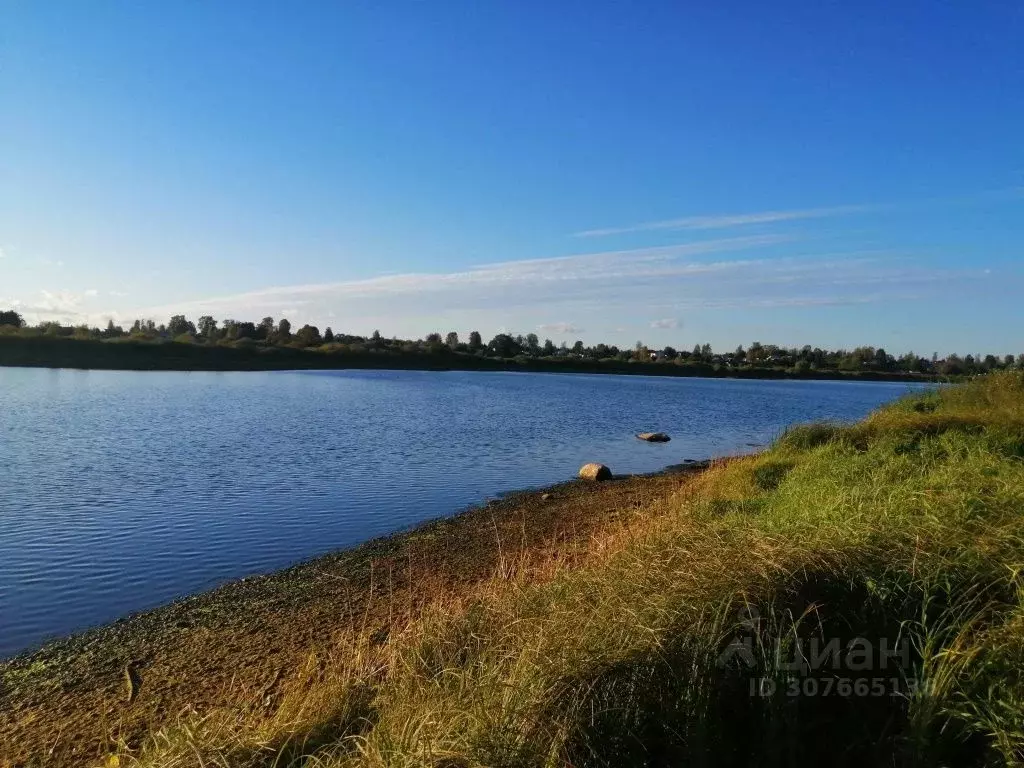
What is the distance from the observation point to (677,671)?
15.4ft

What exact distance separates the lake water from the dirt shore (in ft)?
3.31

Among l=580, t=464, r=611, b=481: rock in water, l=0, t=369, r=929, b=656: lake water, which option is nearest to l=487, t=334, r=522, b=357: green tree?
l=0, t=369, r=929, b=656: lake water

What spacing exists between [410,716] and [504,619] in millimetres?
1764

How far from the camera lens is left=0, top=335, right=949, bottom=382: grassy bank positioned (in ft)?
284

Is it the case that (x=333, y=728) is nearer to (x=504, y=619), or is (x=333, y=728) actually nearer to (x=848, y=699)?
(x=504, y=619)

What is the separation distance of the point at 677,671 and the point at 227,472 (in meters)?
21.3

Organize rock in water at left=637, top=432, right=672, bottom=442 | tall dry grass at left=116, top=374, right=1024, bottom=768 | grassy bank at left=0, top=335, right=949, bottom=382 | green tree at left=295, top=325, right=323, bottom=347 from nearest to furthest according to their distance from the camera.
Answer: tall dry grass at left=116, top=374, right=1024, bottom=768
rock in water at left=637, top=432, right=672, bottom=442
grassy bank at left=0, top=335, right=949, bottom=382
green tree at left=295, top=325, right=323, bottom=347

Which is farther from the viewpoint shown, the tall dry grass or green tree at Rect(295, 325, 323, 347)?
green tree at Rect(295, 325, 323, 347)

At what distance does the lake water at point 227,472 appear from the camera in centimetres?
1296

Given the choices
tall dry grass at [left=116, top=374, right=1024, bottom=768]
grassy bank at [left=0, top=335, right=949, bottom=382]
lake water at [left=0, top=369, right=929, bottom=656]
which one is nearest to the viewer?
tall dry grass at [left=116, top=374, right=1024, bottom=768]

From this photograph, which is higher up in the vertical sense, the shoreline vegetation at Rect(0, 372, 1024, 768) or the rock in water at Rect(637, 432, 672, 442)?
the shoreline vegetation at Rect(0, 372, 1024, 768)

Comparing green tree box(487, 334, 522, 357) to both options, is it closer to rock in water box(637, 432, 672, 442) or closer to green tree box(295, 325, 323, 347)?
green tree box(295, 325, 323, 347)

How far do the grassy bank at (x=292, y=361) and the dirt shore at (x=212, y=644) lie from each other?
993 inches

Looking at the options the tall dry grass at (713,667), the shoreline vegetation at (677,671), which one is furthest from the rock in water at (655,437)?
the tall dry grass at (713,667)
